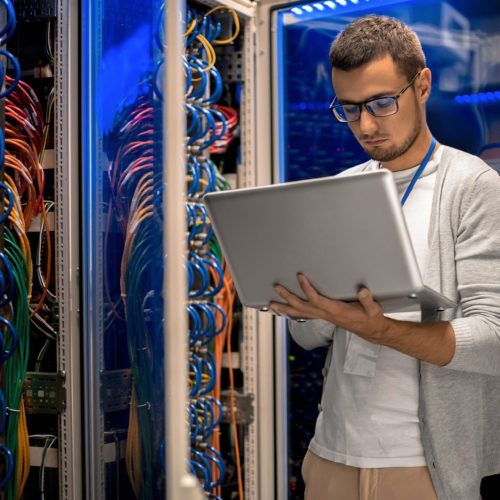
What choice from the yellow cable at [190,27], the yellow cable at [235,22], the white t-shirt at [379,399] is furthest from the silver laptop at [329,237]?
the yellow cable at [235,22]

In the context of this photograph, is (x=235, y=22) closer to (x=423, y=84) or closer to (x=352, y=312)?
(x=423, y=84)

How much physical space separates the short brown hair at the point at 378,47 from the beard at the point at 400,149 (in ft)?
0.43

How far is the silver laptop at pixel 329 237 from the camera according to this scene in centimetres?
156

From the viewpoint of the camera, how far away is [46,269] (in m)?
2.81

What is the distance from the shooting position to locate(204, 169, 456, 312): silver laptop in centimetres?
156

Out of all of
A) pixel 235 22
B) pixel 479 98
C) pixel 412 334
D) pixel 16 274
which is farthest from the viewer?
pixel 235 22

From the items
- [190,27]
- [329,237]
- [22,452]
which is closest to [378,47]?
[329,237]

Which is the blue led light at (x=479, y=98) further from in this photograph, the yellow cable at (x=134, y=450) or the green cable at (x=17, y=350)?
the yellow cable at (x=134, y=450)

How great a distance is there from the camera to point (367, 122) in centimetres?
197

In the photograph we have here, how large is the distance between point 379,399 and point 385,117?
683 millimetres

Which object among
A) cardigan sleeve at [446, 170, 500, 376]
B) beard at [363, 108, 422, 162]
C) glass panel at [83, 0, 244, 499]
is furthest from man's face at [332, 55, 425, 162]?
glass panel at [83, 0, 244, 499]

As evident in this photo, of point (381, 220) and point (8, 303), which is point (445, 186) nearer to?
point (381, 220)

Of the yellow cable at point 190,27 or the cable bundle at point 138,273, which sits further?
the yellow cable at point 190,27

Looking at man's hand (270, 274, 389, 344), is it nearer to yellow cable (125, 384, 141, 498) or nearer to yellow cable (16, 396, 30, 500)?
yellow cable (125, 384, 141, 498)
